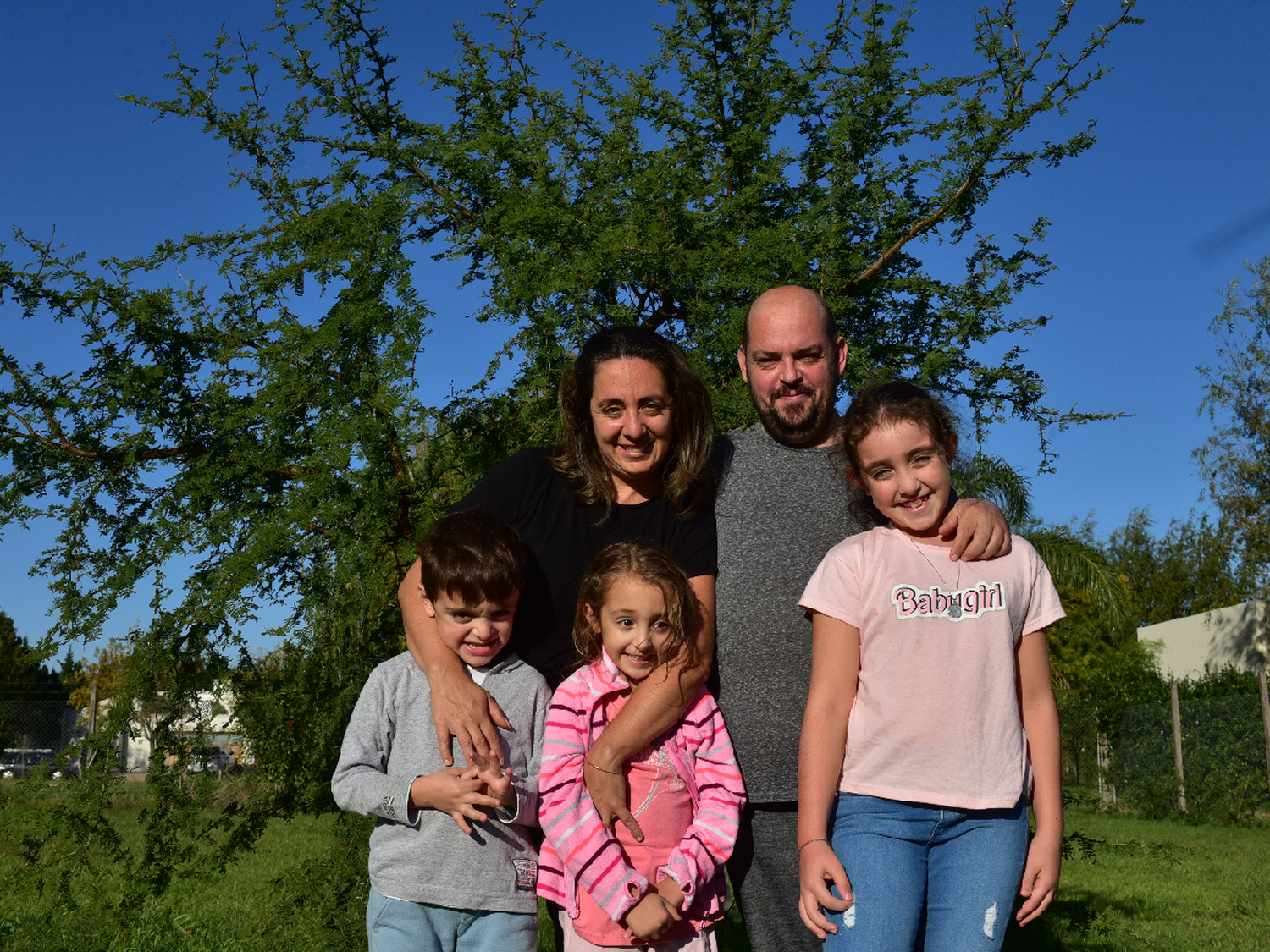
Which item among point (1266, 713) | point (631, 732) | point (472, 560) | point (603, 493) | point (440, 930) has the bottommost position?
point (440, 930)

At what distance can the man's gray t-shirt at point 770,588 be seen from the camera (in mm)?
2520

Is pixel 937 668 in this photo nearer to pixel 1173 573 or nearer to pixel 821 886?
pixel 821 886

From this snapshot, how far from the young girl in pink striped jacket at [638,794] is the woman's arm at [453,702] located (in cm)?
15

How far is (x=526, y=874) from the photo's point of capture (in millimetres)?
2463

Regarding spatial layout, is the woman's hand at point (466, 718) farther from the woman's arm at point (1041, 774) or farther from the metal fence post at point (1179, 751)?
the metal fence post at point (1179, 751)

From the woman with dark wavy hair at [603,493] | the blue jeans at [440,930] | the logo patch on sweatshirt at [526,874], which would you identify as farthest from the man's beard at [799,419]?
the blue jeans at [440,930]

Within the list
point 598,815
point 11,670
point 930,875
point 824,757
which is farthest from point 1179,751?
point 11,670

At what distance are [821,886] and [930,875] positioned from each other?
0.78 feet

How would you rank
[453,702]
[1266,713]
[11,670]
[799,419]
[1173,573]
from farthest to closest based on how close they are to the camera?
[1173,573] < [11,670] < [1266,713] < [799,419] < [453,702]

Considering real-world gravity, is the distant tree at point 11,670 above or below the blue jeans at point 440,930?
above

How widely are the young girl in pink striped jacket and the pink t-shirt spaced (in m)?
0.33

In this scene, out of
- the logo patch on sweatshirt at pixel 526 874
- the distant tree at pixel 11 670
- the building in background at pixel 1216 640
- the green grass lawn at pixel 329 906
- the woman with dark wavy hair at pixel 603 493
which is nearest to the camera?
the logo patch on sweatshirt at pixel 526 874

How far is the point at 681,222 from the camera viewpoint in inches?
176

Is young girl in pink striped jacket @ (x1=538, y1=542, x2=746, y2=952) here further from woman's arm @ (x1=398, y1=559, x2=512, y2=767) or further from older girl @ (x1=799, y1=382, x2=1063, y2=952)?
older girl @ (x1=799, y1=382, x2=1063, y2=952)
